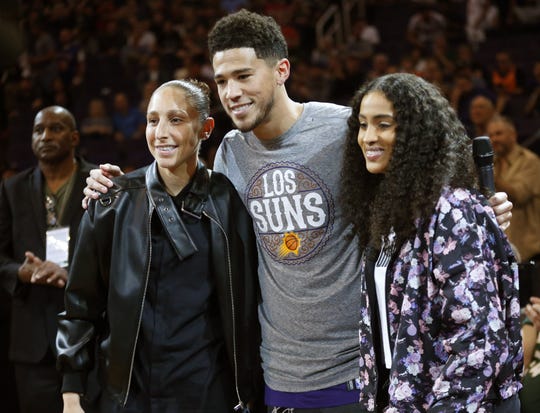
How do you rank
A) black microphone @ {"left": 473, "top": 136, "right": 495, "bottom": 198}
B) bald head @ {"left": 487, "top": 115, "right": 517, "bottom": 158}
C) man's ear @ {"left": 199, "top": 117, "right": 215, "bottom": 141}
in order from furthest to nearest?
bald head @ {"left": 487, "top": 115, "right": 517, "bottom": 158}, man's ear @ {"left": 199, "top": 117, "right": 215, "bottom": 141}, black microphone @ {"left": 473, "top": 136, "right": 495, "bottom": 198}

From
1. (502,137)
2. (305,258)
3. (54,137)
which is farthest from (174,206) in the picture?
(502,137)

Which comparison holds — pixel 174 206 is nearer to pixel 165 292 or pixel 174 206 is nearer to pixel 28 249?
pixel 165 292

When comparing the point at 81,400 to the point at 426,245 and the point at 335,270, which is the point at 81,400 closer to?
the point at 335,270

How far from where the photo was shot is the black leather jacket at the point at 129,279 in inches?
107

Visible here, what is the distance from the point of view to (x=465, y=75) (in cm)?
927

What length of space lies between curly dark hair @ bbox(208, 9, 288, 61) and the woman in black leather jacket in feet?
0.69

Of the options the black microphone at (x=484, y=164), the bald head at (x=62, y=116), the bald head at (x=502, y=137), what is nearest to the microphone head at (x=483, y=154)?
the black microphone at (x=484, y=164)

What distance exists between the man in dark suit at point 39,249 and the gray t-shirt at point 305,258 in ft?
4.91

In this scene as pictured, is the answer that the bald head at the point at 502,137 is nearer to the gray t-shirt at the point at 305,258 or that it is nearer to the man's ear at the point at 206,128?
the gray t-shirt at the point at 305,258

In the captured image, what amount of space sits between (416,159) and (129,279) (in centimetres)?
103

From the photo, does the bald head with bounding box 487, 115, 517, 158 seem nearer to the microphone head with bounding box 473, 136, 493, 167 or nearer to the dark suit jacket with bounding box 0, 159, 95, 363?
the dark suit jacket with bounding box 0, 159, 95, 363

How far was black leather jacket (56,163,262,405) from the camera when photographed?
271 cm

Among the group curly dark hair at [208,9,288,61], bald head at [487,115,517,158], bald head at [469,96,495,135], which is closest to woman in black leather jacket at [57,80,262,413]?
curly dark hair at [208,9,288,61]

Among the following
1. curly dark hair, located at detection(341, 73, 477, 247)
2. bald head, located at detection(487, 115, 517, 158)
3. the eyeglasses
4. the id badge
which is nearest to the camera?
curly dark hair, located at detection(341, 73, 477, 247)
